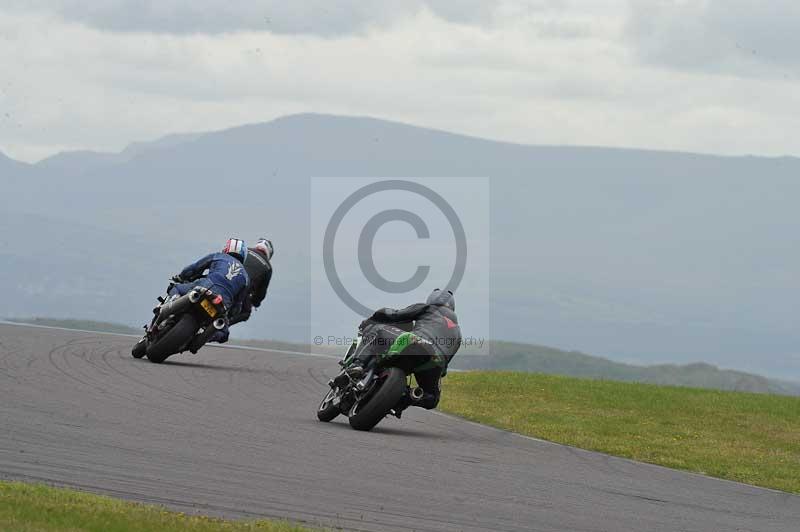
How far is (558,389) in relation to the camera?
24391 mm

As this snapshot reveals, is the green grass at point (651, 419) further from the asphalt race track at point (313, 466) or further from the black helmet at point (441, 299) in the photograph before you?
the black helmet at point (441, 299)

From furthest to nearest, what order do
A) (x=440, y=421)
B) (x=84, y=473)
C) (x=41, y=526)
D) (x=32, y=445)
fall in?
(x=440, y=421), (x=32, y=445), (x=84, y=473), (x=41, y=526)

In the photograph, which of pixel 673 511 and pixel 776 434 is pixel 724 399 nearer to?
pixel 776 434

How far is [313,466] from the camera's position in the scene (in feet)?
38.7

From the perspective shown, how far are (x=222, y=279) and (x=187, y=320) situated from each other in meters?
0.91

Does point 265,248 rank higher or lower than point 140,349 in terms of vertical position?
higher

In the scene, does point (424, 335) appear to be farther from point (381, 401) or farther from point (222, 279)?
point (222, 279)

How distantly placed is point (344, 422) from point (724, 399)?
1110 cm

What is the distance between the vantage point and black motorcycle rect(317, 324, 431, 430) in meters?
14.5

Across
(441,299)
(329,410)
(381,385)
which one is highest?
(441,299)

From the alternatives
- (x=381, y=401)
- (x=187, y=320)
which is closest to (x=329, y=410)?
(x=381, y=401)

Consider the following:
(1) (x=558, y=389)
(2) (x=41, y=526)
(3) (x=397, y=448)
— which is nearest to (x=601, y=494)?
(3) (x=397, y=448)

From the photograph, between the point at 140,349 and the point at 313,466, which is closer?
the point at 313,466

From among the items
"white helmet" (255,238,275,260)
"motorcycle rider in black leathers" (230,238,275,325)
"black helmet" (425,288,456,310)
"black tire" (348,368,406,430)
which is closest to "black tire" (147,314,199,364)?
"motorcycle rider in black leathers" (230,238,275,325)
